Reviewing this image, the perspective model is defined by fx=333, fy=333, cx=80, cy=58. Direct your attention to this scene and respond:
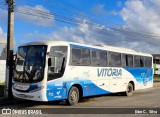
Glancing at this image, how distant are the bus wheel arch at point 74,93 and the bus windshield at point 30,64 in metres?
1.94

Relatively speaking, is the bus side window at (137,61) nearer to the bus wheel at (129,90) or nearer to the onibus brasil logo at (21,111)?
the bus wheel at (129,90)

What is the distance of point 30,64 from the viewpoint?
46.9 ft

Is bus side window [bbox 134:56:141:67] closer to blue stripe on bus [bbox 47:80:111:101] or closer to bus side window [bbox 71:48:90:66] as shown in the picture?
blue stripe on bus [bbox 47:80:111:101]

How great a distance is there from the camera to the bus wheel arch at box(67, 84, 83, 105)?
1511 cm

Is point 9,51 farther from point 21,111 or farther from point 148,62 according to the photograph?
point 148,62

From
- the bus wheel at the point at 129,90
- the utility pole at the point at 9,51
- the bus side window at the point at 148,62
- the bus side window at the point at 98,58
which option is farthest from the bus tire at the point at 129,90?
the utility pole at the point at 9,51

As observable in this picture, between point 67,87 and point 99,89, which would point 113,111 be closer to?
point 67,87

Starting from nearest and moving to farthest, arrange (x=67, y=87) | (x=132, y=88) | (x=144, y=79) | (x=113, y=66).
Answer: (x=67, y=87), (x=113, y=66), (x=132, y=88), (x=144, y=79)

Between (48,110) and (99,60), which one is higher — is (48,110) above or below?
below

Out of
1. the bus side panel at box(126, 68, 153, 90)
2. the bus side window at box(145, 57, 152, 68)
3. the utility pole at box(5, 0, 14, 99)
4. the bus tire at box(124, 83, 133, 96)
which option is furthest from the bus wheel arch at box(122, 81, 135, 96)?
the utility pole at box(5, 0, 14, 99)

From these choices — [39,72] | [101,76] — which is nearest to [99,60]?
[101,76]

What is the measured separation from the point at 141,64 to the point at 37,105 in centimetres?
951

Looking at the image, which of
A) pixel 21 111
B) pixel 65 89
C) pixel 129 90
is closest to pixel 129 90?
pixel 129 90

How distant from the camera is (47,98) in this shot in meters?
13.8
